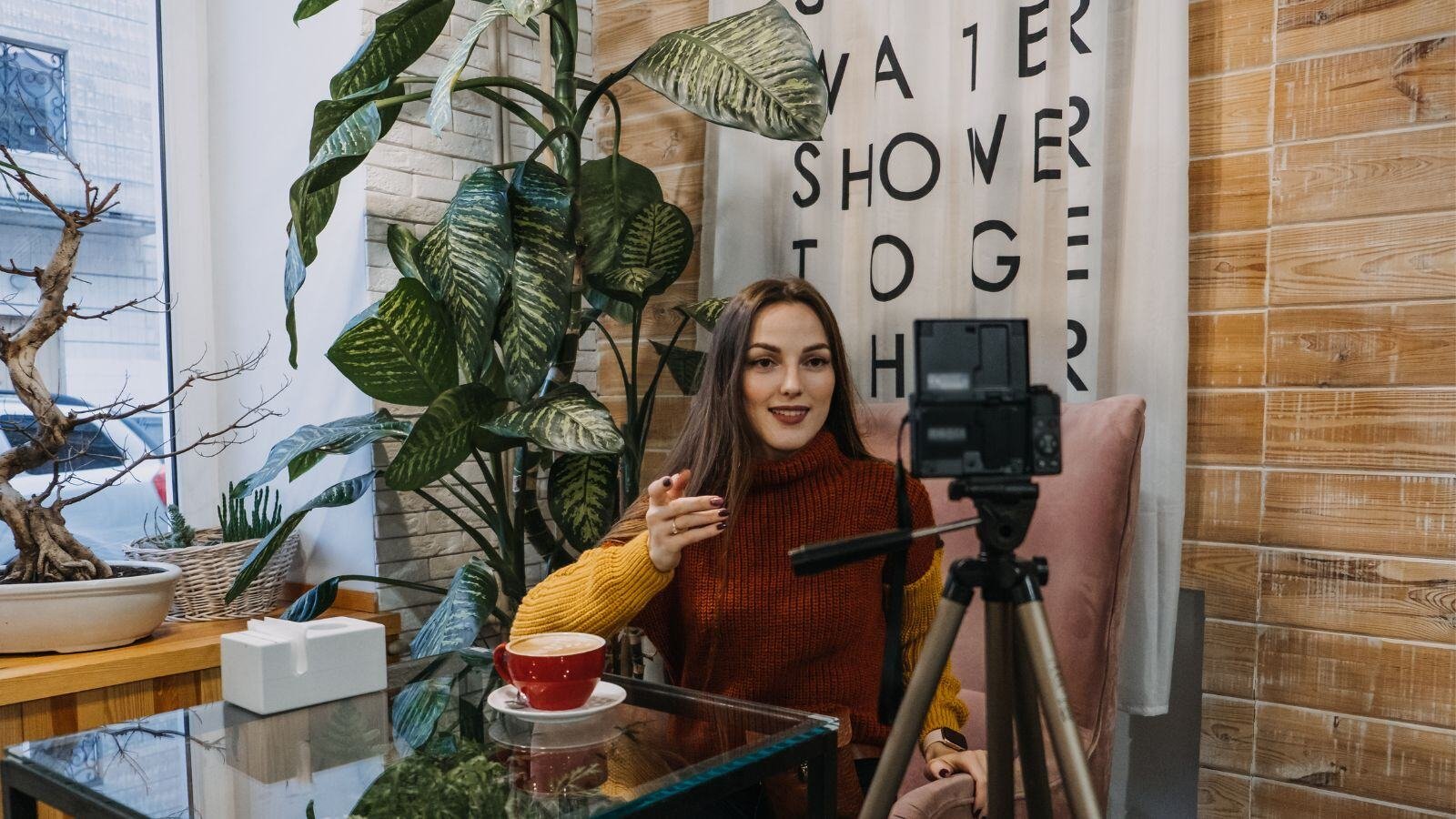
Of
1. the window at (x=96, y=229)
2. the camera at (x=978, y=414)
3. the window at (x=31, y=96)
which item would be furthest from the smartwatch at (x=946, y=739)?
Result: the window at (x=31, y=96)

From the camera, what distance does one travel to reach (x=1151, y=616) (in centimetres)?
155

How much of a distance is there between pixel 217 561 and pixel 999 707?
1638 mm

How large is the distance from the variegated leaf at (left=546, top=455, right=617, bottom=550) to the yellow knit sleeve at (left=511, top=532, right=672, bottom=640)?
0.42 m

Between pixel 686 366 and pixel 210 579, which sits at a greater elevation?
pixel 686 366

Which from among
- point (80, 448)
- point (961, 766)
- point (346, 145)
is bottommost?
point (961, 766)

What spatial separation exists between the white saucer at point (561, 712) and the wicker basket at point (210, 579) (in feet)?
3.47

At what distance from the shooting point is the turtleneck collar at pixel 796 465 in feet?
4.51

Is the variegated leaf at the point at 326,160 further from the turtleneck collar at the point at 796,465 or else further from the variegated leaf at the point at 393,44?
the turtleneck collar at the point at 796,465

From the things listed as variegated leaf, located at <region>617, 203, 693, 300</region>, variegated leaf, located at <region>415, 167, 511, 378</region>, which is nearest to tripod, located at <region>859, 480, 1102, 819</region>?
variegated leaf, located at <region>415, 167, 511, 378</region>

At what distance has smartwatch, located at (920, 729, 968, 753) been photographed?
4.13 feet

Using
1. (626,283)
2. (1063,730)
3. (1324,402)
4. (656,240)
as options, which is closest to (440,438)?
(626,283)

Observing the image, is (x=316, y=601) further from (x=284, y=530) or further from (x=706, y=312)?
(x=706, y=312)

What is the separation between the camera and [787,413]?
4.48 feet

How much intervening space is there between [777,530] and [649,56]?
2.61 ft
